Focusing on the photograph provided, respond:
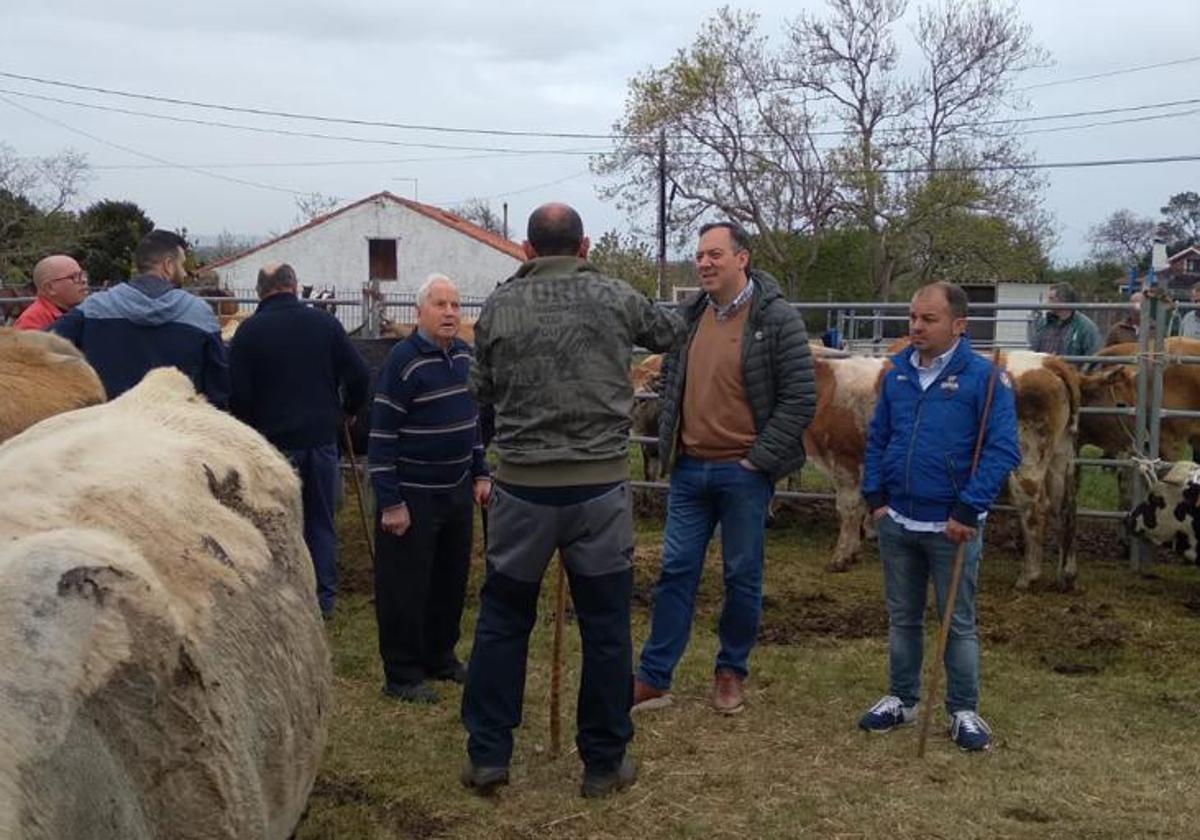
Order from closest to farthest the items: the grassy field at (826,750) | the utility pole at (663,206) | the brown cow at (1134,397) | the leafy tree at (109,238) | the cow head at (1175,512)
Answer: the grassy field at (826,750)
the cow head at (1175,512)
the brown cow at (1134,397)
the leafy tree at (109,238)
the utility pole at (663,206)

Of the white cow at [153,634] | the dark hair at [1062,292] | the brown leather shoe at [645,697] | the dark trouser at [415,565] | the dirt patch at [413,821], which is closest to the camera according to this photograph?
the white cow at [153,634]

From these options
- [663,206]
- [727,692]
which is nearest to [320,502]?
[727,692]

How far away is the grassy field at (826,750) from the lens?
4.32 m

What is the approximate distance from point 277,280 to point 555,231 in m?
2.67

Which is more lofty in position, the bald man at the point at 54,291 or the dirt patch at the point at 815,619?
the bald man at the point at 54,291

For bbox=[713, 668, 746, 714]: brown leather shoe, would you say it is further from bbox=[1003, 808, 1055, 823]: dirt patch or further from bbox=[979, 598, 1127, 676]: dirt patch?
bbox=[979, 598, 1127, 676]: dirt patch

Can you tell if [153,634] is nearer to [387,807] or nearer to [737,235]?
[387,807]

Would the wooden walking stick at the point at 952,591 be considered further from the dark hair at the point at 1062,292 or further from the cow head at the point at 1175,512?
the dark hair at the point at 1062,292

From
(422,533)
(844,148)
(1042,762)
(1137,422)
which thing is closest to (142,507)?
(422,533)

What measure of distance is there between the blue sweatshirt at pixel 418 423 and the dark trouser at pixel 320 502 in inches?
42.6

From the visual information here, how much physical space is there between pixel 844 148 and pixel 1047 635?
30.9 meters

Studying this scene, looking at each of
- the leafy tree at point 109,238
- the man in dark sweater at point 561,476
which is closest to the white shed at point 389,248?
the leafy tree at point 109,238

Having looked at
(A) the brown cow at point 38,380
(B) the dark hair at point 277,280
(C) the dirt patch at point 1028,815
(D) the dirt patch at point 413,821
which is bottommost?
(D) the dirt patch at point 413,821

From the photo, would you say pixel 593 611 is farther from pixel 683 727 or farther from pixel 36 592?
pixel 36 592
